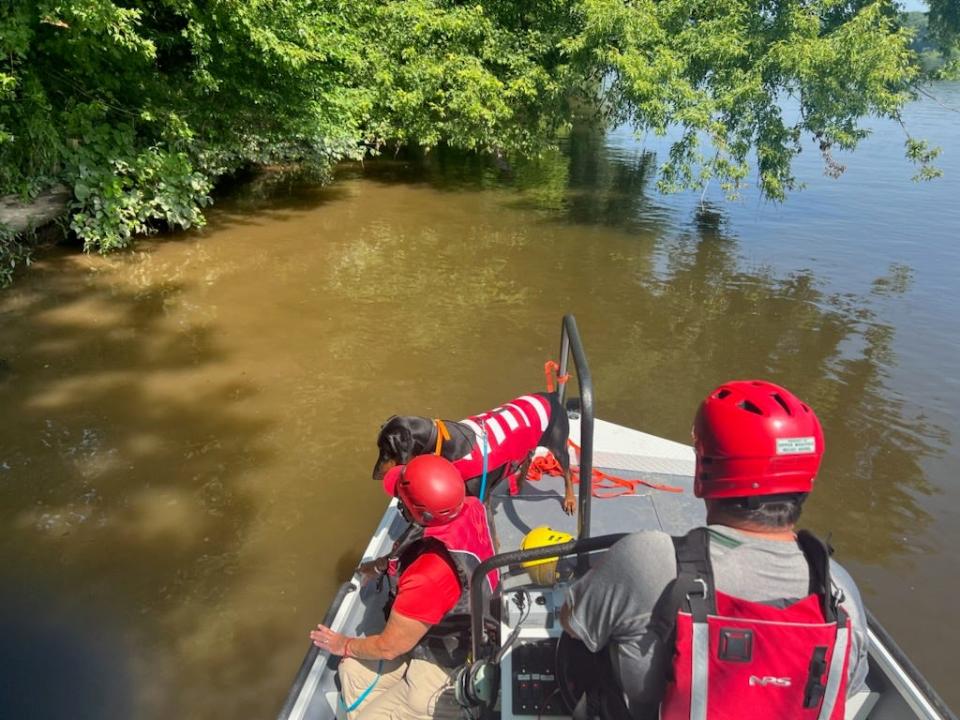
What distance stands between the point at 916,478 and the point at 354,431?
554 cm

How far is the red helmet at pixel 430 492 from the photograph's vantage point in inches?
99.0

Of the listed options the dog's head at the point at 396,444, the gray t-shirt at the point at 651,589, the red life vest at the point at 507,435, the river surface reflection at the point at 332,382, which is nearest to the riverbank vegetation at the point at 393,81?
the river surface reflection at the point at 332,382

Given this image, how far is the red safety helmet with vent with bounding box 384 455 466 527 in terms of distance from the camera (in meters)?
2.51

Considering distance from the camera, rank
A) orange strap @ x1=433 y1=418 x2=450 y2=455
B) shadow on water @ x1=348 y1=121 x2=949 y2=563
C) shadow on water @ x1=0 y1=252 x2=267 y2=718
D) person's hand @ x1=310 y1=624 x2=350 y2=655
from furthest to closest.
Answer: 1. shadow on water @ x1=348 y1=121 x2=949 y2=563
2. shadow on water @ x1=0 y1=252 x2=267 y2=718
3. orange strap @ x1=433 y1=418 x2=450 y2=455
4. person's hand @ x1=310 y1=624 x2=350 y2=655

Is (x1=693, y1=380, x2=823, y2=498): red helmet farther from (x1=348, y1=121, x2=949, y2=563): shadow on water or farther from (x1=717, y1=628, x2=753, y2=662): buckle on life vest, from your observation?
(x1=348, y1=121, x2=949, y2=563): shadow on water

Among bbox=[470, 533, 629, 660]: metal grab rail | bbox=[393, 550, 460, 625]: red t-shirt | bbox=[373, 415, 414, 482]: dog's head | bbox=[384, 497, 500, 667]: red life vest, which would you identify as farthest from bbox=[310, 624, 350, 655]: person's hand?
bbox=[373, 415, 414, 482]: dog's head

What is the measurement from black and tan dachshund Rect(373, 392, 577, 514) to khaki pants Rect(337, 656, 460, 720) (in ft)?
4.03

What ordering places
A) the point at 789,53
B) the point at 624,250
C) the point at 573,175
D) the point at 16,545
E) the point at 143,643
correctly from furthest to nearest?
the point at 573,175, the point at 624,250, the point at 789,53, the point at 16,545, the point at 143,643

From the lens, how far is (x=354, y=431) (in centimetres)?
664

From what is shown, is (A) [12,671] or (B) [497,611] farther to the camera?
(A) [12,671]

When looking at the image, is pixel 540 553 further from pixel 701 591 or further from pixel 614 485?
pixel 614 485

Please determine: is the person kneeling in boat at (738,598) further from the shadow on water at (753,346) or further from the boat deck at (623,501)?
the shadow on water at (753,346)

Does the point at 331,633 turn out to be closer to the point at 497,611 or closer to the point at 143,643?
the point at 497,611

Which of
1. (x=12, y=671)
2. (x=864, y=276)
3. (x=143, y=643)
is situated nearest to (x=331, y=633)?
(x=143, y=643)
